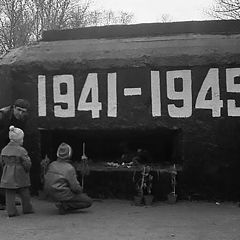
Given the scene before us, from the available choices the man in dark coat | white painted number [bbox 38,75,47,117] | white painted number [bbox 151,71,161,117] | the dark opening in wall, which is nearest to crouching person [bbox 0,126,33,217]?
the man in dark coat

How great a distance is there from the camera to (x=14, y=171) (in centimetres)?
668

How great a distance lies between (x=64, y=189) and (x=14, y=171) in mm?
669

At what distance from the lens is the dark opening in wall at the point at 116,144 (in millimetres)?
8047

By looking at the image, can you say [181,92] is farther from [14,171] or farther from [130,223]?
[14,171]

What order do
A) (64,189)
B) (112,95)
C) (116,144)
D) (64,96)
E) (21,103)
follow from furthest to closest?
(116,144), (64,96), (112,95), (21,103), (64,189)

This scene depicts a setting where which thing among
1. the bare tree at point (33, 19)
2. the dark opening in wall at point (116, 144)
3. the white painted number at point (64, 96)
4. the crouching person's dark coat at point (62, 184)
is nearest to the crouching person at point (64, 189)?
the crouching person's dark coat at point (62, 184)

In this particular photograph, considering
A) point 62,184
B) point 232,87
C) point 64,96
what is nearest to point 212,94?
point 232,87

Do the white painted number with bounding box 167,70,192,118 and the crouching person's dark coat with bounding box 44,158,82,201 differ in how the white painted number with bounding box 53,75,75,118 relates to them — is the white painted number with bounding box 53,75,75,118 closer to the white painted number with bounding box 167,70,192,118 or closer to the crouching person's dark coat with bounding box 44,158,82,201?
the crouching person's dark coat with bounding box 44,158,82,201

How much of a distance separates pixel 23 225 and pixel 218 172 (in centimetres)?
281

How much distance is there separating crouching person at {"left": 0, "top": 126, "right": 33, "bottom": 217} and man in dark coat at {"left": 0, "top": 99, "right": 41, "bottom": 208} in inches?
17.6

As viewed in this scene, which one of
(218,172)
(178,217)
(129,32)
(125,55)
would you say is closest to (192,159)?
(218,172)

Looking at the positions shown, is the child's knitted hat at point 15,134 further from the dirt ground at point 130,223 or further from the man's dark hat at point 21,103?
the dirt ground at point 130,223

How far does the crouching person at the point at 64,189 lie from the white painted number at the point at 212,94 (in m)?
2.03

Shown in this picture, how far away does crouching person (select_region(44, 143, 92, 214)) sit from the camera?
667 cm
